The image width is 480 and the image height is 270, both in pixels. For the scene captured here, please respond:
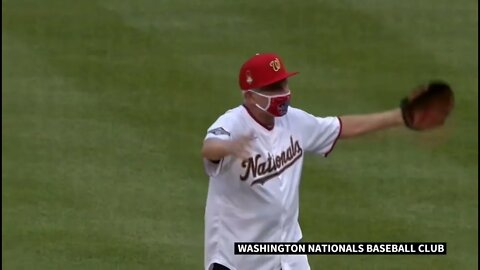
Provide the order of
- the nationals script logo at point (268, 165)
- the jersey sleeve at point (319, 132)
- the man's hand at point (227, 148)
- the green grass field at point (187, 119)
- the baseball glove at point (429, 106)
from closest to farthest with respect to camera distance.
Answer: the man's hand at point (227, 148) → the nationals script logo at point (268, 165) → the baseball glove at point (429, 106) → the jersey sleeve at point (319, 132) → the green grass field at point (187, 119)

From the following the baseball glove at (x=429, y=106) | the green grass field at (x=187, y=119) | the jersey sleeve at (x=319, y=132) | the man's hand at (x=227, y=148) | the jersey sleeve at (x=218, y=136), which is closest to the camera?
the man's hand at (x=227, y=148)

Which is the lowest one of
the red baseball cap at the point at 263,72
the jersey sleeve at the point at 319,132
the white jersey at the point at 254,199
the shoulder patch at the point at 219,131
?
the white jersey at the point at 254,199

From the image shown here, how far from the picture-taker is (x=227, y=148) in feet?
19.1

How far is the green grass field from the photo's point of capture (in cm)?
936

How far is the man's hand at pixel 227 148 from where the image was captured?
5.77 metres

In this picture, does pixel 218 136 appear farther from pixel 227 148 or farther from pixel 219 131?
pixel 227 148

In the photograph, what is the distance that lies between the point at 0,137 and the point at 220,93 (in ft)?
7.27

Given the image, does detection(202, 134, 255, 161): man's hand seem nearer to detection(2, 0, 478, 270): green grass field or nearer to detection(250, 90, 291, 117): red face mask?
detection(250, 90, 291, 117): red face mask

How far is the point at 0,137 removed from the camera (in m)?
11.0

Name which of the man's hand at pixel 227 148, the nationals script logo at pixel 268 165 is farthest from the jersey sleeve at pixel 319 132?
the man's hand at pixel 227 148

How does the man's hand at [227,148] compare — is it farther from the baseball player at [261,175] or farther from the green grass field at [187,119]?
the green grass field at [187,119]

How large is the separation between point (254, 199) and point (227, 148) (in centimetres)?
61

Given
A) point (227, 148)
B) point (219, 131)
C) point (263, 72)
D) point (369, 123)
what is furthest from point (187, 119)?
point (227, 148)

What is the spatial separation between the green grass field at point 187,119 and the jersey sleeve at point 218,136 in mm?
2785
